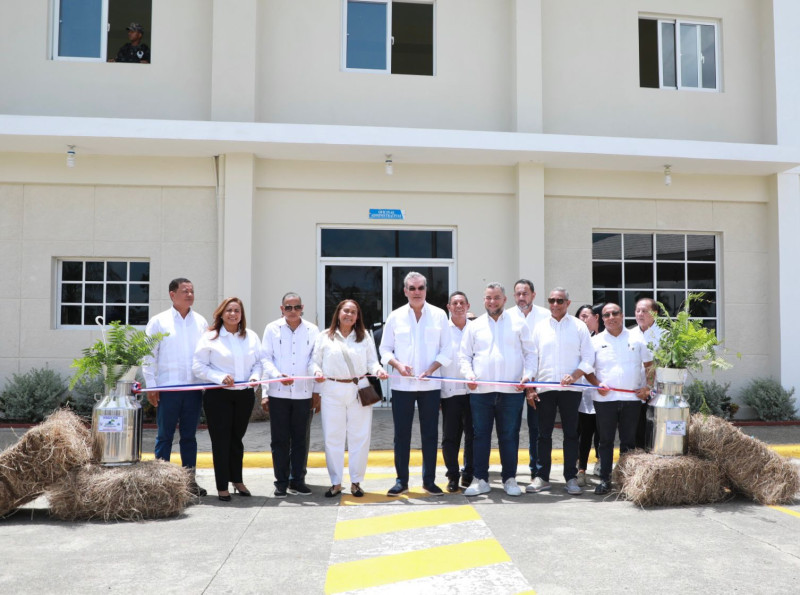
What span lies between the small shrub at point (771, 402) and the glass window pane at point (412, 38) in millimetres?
7450

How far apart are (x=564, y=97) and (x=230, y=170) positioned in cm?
568

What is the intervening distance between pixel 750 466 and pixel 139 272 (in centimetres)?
910

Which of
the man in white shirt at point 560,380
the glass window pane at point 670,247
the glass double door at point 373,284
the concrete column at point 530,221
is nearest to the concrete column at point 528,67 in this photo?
the concrete column at point 530,221

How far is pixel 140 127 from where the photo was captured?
1049 cm

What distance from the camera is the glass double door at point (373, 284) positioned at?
11789 mm

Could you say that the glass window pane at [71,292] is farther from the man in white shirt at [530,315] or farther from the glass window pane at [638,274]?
the glass window pane at [638,274]

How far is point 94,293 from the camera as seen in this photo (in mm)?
11539

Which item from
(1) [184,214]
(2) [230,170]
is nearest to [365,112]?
(2) [230,170]

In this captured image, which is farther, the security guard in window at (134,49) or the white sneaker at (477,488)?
the security guard in window at (134,49)

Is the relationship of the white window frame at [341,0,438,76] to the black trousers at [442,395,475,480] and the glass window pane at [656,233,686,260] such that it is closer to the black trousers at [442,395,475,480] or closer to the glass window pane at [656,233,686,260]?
the glass window pane at [656,233,686,260]

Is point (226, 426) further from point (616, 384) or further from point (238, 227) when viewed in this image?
point (238, 227)

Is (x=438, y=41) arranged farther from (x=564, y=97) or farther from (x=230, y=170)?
(x=230, y=170)

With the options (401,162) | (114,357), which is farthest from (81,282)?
(114,357)

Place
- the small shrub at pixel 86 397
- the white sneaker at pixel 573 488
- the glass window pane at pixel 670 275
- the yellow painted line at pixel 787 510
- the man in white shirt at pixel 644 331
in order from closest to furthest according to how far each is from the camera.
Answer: the yellow painted line at pixel 787 510
the white sneaker at pixel 573 488
the man in white shirt at pixel 644 331
the small shrub at pixel 86 397
the glass window pane at pixel 670 275
